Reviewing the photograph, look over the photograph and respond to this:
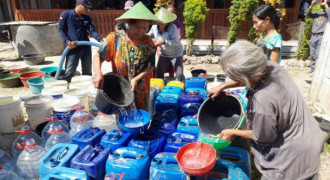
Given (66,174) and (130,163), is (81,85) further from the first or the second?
(130,163)

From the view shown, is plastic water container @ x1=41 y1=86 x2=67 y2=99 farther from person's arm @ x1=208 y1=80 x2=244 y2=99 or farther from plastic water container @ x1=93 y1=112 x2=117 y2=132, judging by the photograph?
person's arm @ x1=208 y1=80 x2=244 y2=99

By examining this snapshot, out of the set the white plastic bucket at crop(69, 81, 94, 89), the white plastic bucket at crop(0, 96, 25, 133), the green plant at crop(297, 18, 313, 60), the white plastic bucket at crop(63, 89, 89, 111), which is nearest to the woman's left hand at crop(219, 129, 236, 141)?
the white plastic bucket at crop(63, 89, 89, 111)

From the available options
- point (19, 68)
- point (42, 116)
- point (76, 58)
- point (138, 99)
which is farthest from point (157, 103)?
point (19, 68)

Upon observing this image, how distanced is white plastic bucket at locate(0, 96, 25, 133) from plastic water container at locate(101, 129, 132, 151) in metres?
2.09

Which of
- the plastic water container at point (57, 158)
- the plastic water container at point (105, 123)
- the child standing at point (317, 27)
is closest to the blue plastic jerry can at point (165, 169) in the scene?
the plastic water container at point (57, 158)

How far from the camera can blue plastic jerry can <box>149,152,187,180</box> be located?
1978mm

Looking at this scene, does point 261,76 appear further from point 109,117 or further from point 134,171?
point 109,117

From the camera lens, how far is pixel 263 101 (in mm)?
1514

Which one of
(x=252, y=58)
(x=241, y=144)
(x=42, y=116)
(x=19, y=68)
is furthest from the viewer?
(x=19, y=68)

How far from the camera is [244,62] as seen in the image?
1459 mm

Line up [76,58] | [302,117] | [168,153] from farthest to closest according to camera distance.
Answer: [76,58] < [168,153] < [302,117]

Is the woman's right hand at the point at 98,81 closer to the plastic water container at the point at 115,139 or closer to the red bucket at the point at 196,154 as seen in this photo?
the plastic water container at the point at 115,139

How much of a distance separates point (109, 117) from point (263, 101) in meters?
2.17

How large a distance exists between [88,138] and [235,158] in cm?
152
